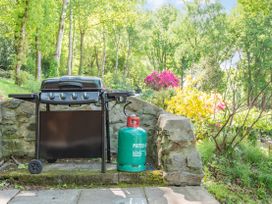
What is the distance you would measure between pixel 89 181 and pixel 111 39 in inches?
1249

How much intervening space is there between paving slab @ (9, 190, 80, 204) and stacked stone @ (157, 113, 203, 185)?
3.27ft

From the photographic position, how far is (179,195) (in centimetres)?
365

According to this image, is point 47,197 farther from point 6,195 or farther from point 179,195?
point 179,195

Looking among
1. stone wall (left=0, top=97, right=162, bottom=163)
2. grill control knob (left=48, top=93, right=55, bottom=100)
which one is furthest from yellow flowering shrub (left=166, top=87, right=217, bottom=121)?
grill control knob (left=48, top=93, right=55, bottom=100)

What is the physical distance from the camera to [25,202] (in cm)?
346

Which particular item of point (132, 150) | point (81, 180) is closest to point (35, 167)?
point (81, 180)

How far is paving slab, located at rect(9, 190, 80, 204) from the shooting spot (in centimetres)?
346

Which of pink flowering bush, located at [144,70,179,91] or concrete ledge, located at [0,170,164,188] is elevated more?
pink flowering bush, located at [144,70,179,91]

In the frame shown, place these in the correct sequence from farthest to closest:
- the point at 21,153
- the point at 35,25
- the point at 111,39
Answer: the point at 111,39 < the point at 35,25 < the point at 21,153

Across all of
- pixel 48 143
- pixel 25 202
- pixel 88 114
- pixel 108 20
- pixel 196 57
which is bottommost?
pixel 25 202

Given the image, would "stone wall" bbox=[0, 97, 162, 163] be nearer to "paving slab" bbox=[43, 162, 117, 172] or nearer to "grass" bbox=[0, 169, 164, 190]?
"paving slab" bbox=[43, 162, 117, 172]

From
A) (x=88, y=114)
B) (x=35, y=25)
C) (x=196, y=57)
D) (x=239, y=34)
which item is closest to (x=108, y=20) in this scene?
(x=196, y=57)

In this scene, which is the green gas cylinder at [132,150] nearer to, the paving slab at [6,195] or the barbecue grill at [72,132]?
the barbecue grill at [72,132]

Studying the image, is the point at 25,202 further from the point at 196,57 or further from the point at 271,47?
the point at 196,57
